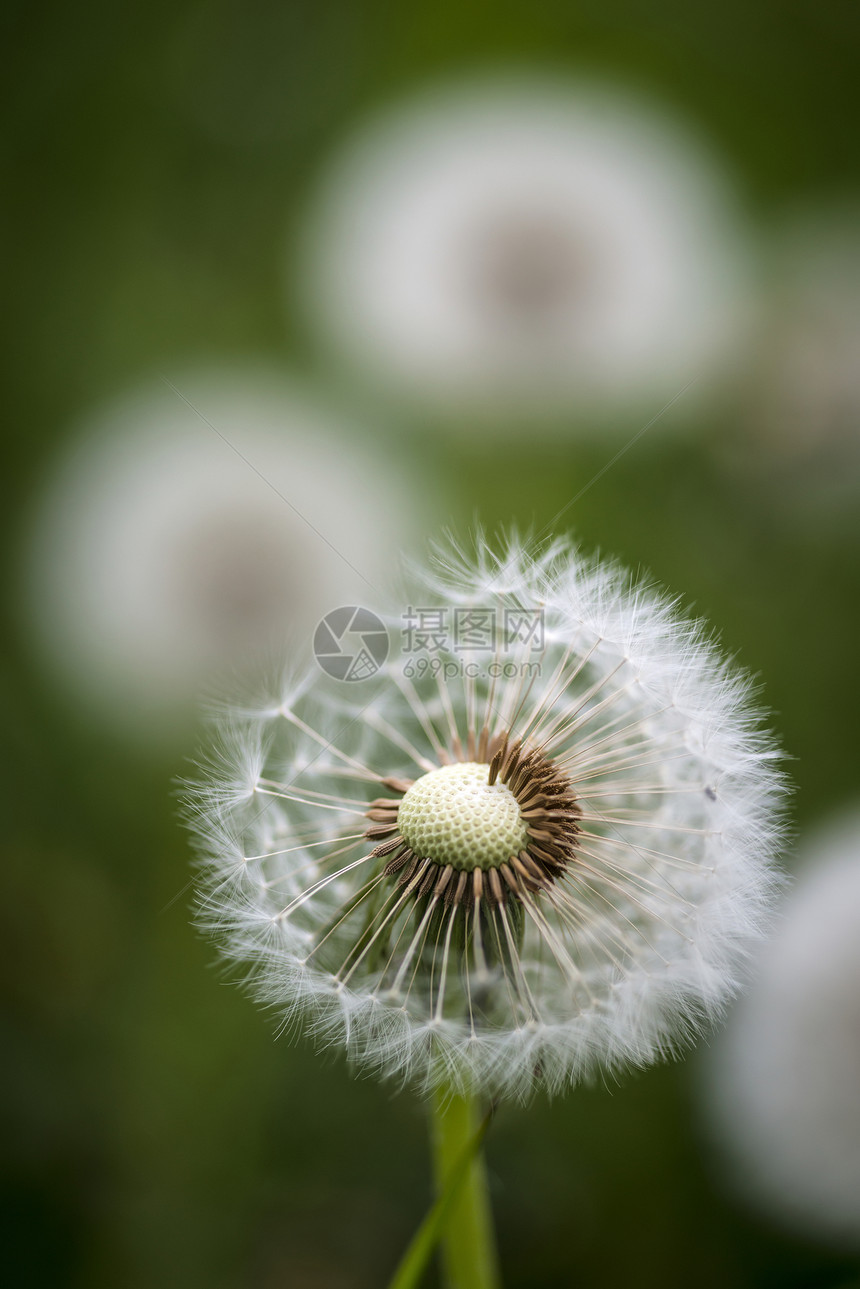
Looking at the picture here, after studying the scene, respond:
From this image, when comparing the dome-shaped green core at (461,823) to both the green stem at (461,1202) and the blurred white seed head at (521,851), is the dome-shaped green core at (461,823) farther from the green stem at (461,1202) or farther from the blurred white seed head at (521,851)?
the green stem at (461,1202)

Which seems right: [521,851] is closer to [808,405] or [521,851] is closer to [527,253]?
[808,405]

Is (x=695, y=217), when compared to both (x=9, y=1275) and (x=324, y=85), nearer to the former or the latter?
(x=324, y=85)

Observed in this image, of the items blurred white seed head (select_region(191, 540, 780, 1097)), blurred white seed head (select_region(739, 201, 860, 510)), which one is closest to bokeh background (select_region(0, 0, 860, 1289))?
blurred white seed head (select_region(739, 201, 860, 510))

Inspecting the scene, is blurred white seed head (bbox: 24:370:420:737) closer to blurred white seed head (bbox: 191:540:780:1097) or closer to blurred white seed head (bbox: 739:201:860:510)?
blurred white seed head (bbox: 739:201:860:510)

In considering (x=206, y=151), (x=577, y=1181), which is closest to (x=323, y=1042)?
(x=577, y=1181)

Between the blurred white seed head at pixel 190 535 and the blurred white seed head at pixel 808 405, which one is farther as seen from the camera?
the blurred white seed head at pixel 190 535

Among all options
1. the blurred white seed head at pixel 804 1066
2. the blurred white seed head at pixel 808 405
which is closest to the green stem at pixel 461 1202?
the blurred white seed head at pixel 804 1066

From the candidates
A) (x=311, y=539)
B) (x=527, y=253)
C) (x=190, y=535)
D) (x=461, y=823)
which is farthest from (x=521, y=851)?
(x=527, y=253)
